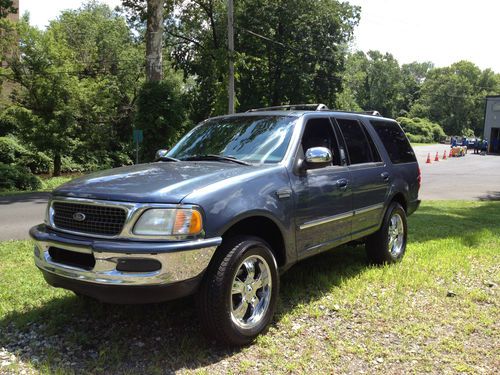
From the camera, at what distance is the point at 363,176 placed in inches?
209

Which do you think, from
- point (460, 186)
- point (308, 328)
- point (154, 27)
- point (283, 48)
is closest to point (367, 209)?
point (308, 328)

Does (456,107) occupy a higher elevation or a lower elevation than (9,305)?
higher

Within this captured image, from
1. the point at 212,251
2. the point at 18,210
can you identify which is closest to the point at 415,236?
the point at 212,251

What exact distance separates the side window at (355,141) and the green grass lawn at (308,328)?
134 cm

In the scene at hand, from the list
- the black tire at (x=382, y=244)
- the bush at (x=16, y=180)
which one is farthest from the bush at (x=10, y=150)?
the black tire at (x=382, y=244)

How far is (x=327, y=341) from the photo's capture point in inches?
151

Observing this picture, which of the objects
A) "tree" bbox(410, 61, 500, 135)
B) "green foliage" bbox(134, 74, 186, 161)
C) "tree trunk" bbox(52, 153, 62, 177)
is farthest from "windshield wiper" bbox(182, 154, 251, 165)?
"tree" bbox(410, 61, 500, 135)

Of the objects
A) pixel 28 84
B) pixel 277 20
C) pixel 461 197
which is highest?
pixel 277 20

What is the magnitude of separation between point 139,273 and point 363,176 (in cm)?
298

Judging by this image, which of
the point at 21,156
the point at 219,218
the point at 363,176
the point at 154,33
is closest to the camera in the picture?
the point at 219,218

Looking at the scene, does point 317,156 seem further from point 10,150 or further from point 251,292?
point 10,150

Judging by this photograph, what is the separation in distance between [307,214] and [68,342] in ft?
7.45

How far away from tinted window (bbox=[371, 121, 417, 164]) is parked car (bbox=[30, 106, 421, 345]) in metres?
0.87

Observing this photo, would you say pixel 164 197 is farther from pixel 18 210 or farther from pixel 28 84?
pixel 28 84
